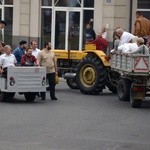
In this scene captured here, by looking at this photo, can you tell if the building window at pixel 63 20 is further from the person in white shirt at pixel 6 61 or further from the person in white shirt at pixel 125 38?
the person in white shirt at pixel 6 61

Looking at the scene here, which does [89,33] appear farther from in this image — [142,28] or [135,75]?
[135,75]

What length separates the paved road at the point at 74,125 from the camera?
12.3 m

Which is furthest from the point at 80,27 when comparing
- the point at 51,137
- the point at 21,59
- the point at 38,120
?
the point at 51,137

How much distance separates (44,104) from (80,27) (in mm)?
15372

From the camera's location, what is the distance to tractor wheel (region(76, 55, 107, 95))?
21.0m

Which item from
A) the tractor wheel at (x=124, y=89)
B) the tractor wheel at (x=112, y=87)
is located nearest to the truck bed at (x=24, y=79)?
the tractor wheel at (x=124, y=89)

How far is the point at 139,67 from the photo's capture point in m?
17.5

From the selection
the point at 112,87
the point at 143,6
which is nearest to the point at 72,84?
the point at 112,87

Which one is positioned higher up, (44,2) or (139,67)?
(44,2)

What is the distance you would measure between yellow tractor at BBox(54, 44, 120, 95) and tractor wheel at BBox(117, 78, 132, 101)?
95cm

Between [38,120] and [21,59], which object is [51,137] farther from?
[21,59]

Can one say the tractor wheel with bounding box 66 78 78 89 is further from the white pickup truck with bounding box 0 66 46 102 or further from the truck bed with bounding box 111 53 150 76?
the truck bed with bounding box 111 53 150 76

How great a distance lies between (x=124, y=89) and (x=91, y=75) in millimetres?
2498

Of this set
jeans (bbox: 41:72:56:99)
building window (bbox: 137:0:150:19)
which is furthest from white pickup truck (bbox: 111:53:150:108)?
building window (bbox: 137:0:150:19)
